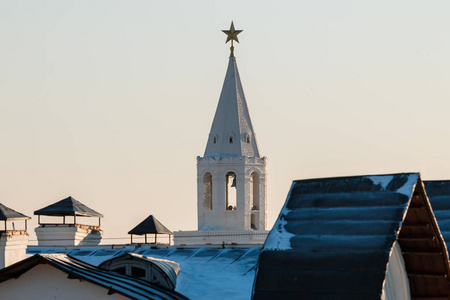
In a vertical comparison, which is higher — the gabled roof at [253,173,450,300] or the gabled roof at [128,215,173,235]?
the gabled roof at [128,215,173,235]

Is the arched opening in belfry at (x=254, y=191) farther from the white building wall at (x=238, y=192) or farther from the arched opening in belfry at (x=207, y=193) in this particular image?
the arched opening in belfry at (x=207, y=193)

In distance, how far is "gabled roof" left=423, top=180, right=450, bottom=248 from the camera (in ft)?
103

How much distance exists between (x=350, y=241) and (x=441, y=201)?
6541 millimetres

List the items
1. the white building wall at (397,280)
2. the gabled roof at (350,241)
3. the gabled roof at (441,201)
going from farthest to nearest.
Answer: the gabled roof at (441,201)
the white building wall at (397,280)
the gabled roof at (350,241)

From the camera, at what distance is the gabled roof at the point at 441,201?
103ft

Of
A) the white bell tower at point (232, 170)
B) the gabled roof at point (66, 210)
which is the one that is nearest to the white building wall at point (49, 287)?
the gabled roof at point (66, 210)

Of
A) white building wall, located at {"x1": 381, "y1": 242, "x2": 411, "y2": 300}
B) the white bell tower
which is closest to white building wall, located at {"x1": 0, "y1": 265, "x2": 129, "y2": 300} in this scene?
white building wall, located at {"x1": 381, "y1": 242, "x2": 411, "y2": 300}

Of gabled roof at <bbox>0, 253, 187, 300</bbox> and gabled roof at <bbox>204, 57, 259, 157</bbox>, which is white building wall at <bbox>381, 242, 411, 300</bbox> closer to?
gabled roof at <bbox>0, 253, 187, 300</bbox>

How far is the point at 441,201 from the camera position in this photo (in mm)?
32125

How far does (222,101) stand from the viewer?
8488 centimetres

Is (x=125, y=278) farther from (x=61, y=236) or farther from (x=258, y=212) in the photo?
(x=258, y=212)

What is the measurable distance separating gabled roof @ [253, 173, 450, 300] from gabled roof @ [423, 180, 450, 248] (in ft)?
11.0

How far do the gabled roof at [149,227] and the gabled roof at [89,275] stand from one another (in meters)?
30.5

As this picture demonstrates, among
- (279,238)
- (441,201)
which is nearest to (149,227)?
(441,201)
